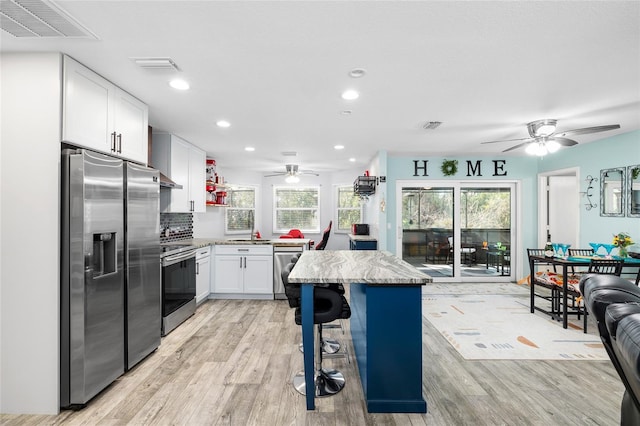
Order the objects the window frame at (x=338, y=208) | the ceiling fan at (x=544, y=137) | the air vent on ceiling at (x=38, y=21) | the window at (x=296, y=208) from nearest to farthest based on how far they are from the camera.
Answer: the air vent on ceiling at (x=38, y=21)
the ceiling fan at (x=544, y=137)
the window frame at (x=338, y=208)
the window at (x=296, y=208)

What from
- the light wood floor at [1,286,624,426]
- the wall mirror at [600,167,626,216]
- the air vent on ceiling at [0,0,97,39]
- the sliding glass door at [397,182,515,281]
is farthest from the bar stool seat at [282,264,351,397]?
the wall mirror at [600,167,626,216]

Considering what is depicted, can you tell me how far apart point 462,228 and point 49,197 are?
6187 mm

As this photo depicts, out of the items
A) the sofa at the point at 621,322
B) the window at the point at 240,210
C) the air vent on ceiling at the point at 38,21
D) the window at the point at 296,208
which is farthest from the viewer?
the window at the point at 296,208

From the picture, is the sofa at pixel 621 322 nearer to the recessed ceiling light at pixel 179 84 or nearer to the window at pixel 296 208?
the recessed ceiling light at pixel 179 84

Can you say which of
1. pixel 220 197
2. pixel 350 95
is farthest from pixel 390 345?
pixel 220 197

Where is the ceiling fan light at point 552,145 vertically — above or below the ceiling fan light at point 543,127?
below

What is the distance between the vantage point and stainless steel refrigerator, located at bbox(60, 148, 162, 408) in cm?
225

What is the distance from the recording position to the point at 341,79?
2.69 m

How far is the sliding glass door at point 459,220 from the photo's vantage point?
6.35 m

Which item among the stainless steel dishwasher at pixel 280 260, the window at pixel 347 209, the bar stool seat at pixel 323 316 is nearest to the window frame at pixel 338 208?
the window at pixel 347 209

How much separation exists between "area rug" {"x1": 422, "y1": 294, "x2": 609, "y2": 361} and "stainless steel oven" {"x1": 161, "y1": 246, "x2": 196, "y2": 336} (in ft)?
9.92

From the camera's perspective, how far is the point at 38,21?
1853 millimetres

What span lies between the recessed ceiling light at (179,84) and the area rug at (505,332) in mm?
3482

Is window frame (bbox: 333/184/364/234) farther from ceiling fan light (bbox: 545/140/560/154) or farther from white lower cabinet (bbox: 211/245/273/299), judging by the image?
ceiling fan light (bbox: 545/140/560/154)
